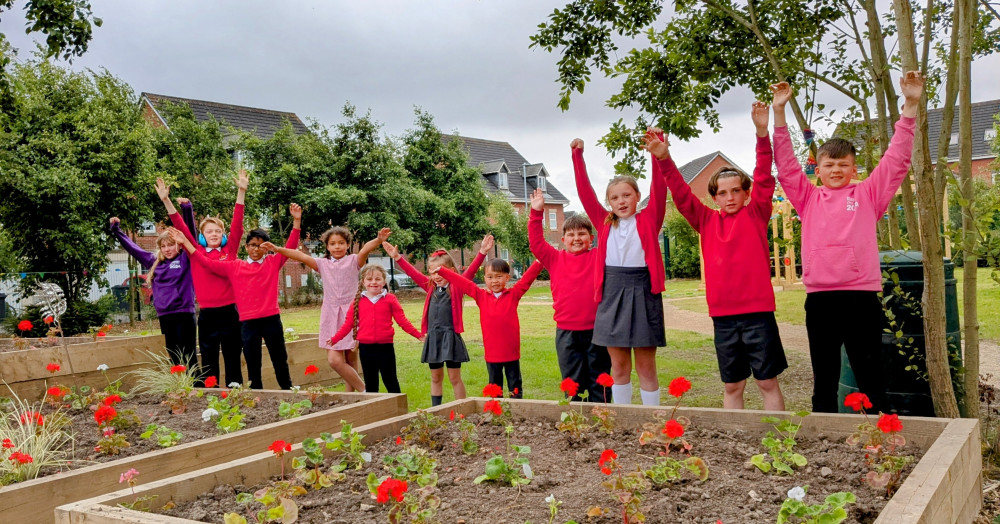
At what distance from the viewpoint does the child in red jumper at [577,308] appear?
4.73 metres

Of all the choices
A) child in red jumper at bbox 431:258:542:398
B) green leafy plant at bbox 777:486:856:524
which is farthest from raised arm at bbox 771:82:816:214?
green leafy plant at bbox 777:486:856:524

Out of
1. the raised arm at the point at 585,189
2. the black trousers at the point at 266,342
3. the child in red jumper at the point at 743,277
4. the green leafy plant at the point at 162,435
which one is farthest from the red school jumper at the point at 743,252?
the black trousers at the point at 266,342

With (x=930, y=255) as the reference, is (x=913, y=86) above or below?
above

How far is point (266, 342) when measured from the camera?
5.98 metres

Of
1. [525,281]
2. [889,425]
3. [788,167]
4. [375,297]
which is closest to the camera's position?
[889,425]

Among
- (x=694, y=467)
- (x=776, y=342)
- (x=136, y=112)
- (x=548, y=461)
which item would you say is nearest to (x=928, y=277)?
(x=776, y=342)

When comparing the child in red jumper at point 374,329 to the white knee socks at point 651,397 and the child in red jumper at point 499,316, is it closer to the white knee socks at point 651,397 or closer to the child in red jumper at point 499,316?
the child in red jumper at point 499,316

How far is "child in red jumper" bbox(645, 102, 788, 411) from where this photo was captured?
12.3ft

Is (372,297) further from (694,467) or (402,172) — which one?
(402,172)

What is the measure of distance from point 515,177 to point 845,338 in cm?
4628

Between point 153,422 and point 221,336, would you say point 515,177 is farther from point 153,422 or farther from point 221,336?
point 153,422

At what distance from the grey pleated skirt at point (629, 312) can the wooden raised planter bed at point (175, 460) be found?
1344 mm

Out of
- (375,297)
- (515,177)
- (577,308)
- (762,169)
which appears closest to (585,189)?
(577,308)

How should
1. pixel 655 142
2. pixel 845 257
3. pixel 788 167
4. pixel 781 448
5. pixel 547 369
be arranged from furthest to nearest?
pixel 547 369
pixel 655 142
pixel 788 167
pixel 845 257
pixel 781 448
